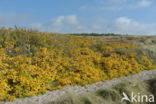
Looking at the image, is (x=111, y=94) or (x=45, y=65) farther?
(x=45, y=65)

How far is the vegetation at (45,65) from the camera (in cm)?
599

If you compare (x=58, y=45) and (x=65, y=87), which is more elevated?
(x=58, y=45)

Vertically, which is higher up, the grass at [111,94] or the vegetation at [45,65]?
the vegetation at [45,65]

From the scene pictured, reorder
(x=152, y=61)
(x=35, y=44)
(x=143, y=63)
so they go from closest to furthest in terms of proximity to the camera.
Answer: (x=35, y=44) → (x=143, y=63) → (x=152, y=61)

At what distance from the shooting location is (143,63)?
10844mm

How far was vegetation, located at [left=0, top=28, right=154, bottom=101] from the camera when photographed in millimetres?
5992

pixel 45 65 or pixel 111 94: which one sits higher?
pixel 45 65

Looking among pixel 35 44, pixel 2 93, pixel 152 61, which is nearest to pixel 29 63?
pixel 2 93

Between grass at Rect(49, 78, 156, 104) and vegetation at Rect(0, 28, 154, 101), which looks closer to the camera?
grass at Rect(49, 78, 156, 104)

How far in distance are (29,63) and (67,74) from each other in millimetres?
1182

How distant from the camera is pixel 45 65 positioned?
7156 millimetres

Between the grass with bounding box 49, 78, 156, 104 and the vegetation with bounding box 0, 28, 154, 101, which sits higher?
the vegetation with bounding box 0, 28, 154, 101

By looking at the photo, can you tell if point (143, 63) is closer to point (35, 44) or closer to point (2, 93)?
point (35, 44)

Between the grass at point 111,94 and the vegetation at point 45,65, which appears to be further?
the vegetation at point 45,65
